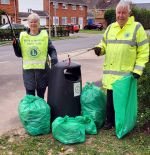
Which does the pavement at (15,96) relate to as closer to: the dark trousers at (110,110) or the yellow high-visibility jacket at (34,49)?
the yellow high-visibility jacket at (34,49)

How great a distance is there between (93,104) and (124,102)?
0.59 m

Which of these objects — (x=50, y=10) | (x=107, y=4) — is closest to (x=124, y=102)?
(x=50, y=10)

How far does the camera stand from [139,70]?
14.9 ft

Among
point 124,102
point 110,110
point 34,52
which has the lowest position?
point 110,110

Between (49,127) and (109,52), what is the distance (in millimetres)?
1302

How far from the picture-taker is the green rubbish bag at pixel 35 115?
471 centimetres

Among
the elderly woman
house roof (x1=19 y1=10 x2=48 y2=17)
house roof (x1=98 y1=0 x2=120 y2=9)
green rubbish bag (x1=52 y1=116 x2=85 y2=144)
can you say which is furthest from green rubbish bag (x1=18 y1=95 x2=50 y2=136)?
house roof (x1=98 y1=0 x2=120 y2=9)

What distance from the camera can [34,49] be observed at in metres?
5.06

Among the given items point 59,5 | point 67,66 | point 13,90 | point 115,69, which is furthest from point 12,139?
Result: point 59,5

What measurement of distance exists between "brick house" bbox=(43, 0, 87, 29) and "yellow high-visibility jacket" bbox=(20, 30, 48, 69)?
5339 centimetres

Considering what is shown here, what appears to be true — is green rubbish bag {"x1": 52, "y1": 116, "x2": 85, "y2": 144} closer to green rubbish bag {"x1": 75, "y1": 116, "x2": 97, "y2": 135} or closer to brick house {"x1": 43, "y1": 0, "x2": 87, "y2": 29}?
green rubbish bag {"x1": 75, "y1": 116, "x2": 97, "y2": 135}

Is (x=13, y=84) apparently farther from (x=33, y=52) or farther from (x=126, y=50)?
(x=126, y=50)

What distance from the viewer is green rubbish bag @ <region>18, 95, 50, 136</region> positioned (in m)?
4.71

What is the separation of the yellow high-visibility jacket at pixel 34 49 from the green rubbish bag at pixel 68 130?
3.06 feet
